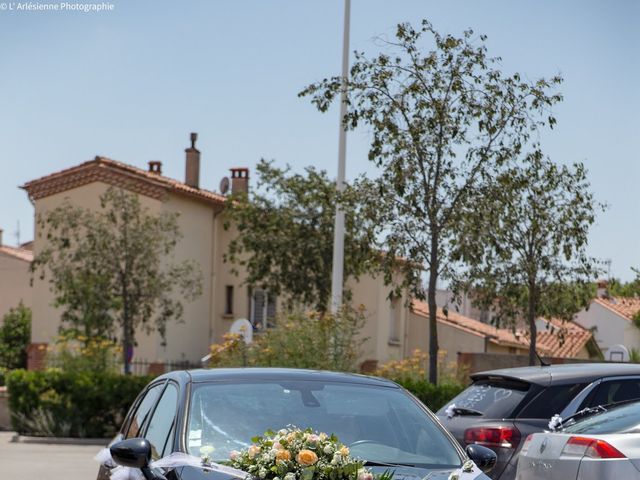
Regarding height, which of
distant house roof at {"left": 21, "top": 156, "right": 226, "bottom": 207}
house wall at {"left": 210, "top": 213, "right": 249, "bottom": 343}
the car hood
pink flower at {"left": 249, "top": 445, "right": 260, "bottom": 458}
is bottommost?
the car hood

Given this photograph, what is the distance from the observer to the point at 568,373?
1098 centimetres

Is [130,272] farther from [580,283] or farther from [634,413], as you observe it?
[634,413]

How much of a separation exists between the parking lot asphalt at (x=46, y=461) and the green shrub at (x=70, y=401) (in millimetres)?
774

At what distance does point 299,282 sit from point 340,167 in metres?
13.8

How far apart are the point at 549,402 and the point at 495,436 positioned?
0.60 metres

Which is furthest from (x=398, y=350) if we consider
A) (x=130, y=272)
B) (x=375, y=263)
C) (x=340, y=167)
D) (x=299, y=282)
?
(x=375, y=263)

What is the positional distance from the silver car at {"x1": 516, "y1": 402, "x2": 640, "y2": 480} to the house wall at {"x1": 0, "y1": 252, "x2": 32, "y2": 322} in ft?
173

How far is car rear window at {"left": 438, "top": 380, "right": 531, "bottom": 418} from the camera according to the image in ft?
35.8

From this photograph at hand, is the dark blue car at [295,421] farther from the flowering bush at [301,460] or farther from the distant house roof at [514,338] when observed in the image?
the distant house roof at [514,338]

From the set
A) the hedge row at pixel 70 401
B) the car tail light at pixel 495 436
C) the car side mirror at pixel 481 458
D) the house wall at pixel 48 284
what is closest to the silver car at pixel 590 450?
the car tail light at pixel 495 436

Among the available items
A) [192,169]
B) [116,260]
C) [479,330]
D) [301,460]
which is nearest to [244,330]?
[116,260]

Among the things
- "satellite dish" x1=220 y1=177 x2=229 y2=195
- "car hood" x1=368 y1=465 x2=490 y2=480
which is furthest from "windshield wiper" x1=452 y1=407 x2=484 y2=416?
"satellite dish" x1=220 y1=177 x2=229 y2=195

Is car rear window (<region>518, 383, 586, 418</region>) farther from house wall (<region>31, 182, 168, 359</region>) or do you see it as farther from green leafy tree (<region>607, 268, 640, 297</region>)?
house wall (<region>31, 182, 168, 359</region>)

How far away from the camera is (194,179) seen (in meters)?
45.8
